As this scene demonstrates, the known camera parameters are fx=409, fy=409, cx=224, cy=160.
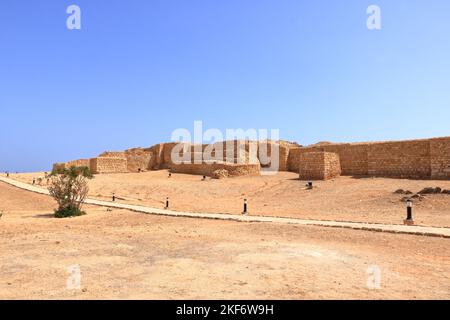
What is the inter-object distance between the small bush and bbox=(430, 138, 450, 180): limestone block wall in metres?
17.9

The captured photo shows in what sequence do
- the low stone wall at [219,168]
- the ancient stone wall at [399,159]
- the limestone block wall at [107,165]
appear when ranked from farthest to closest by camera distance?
1. the limestone block wall at [107,165]
2. the low stone wall at [219,168]
3. the ancient stone wall at [399,159]

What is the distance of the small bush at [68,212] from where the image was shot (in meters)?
15.5

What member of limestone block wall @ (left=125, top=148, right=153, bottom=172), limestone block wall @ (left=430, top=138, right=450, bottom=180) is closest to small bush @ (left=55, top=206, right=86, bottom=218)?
limestone block wall @ (left=430, top=138, right=450, bottom=180)

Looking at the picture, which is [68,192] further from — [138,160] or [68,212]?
[138,160]

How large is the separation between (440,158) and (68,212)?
18.6 m

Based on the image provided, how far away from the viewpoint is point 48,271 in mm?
6441

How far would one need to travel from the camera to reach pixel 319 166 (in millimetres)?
24312

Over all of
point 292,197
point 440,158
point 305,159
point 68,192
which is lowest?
point 292,197

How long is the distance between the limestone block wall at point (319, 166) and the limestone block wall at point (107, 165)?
18.2m

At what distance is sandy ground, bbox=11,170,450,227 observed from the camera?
49.5ft

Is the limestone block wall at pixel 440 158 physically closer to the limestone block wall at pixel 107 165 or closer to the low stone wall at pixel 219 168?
the low stone wall at pixel 219 168

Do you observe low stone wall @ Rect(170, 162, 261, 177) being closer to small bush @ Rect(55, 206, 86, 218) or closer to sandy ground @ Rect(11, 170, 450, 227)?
sandy ground @ Rect(11, 170, 450, 227)

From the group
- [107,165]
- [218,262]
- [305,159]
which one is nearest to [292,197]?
[305,159]

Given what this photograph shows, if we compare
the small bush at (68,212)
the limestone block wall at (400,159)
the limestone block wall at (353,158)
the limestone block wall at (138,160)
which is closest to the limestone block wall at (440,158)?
the limestone block wall at (400,159)
